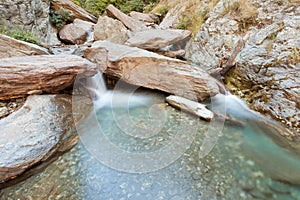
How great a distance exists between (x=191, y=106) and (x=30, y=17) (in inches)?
264

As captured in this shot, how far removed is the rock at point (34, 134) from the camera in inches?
90.1

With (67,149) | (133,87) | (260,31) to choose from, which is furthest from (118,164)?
(260,31)

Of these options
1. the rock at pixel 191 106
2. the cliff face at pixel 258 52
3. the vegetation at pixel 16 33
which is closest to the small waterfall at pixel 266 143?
the cliff face at pixel 258 52

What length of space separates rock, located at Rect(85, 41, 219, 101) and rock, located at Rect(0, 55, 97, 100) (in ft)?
2.86

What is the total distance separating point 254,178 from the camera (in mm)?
2445

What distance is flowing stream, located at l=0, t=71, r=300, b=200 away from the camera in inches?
87.3

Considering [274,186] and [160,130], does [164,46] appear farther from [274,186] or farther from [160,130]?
[274,186]

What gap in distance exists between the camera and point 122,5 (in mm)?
14375

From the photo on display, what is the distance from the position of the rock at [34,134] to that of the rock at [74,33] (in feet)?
16.8

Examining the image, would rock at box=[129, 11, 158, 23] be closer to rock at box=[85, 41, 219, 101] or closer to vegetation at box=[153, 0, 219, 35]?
vegetation at box=[153, 0, 219, 35]

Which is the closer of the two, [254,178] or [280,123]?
[254,178]

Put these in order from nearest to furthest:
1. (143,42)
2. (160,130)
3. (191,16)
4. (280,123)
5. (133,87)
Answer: (160,130) → (280,123) → (133,87) → (143,42) → (191,16)

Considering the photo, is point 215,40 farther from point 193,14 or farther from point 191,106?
point 191,106

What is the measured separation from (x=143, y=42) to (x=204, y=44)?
1993 millimetres
